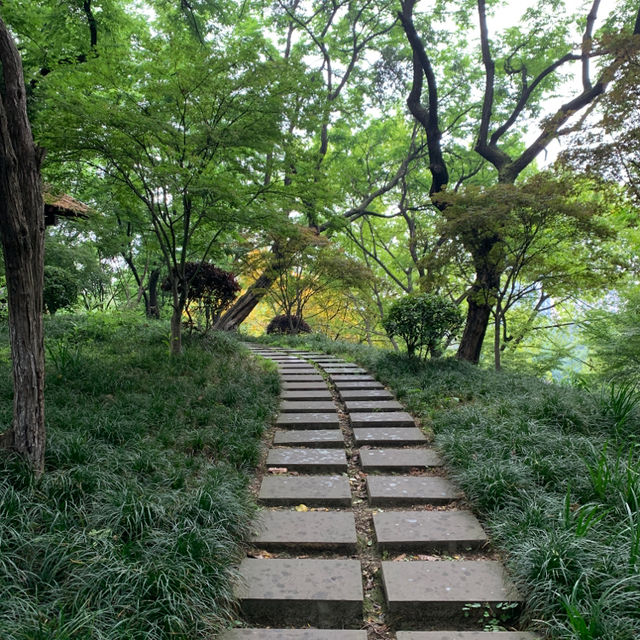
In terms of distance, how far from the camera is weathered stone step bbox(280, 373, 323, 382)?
5.90 metres

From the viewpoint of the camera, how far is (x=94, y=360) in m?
5.08

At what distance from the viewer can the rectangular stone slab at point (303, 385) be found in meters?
5.40

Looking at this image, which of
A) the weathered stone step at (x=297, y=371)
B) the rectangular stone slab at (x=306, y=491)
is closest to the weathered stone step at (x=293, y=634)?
the rectangular stone slab at (x=306, y=491)

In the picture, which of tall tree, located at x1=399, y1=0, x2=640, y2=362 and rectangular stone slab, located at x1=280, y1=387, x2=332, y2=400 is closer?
rectangular stone slab, located at x1=280, y1=387, x2=332, y2=400

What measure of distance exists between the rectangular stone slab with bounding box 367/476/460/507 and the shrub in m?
8.96

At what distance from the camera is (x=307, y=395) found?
16.5 ft

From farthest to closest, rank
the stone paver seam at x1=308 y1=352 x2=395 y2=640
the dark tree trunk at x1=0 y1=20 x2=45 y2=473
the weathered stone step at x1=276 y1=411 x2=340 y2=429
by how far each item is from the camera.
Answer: the weathered stone step at x1=276 y1=411 x2=340 y2=429, the dark tree trunk at x1=0 y1=20 x2=45 y2=473, the stone paver seam at x1=308 y1=352 x2=395 y2=640

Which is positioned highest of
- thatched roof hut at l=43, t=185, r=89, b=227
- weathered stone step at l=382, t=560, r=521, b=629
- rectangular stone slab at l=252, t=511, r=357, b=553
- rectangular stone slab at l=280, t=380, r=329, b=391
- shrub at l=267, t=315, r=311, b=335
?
thatched roof hut at l=43, t=185, r=89, b=227

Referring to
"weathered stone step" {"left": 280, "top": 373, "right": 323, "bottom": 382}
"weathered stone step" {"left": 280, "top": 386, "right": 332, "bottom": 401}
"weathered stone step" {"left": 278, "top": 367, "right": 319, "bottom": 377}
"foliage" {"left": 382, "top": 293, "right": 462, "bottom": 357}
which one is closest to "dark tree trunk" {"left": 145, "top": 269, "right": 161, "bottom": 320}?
"weathered stone step" {"left": 278, "top": 367, "right": 319, "bottom": 377}

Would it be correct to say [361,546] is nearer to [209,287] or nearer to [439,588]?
[439,588]

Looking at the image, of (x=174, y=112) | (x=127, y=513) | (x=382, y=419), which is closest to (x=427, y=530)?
(x=127, y=513)

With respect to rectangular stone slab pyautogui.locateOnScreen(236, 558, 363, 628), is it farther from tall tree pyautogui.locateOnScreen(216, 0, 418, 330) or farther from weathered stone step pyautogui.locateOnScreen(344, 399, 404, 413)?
tall tree pyautogui.locateOnScreen(216, 0, 418, 330)

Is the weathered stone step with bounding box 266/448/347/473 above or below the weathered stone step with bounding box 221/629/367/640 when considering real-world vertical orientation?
above

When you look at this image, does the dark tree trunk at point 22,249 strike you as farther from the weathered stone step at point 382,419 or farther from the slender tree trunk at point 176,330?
the slender tree trunk at point 176,330
